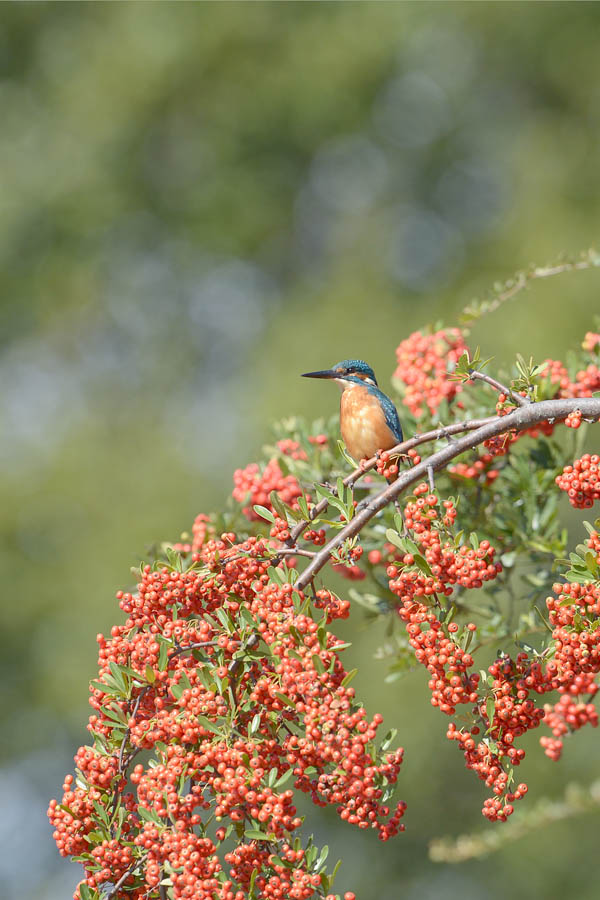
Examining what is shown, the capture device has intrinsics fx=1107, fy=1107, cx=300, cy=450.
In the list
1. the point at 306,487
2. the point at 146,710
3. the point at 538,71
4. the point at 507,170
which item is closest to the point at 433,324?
the point at 306,487

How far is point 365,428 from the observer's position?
3449 mm

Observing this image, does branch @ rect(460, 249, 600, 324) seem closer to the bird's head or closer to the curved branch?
the bird's head

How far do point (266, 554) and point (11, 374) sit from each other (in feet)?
53.4

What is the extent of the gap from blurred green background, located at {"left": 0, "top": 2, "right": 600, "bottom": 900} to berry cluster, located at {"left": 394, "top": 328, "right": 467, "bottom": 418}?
8698 mm

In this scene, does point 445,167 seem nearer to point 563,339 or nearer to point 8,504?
point 563,339

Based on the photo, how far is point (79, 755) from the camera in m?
2.21

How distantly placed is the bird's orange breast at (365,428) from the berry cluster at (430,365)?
5.7 inches

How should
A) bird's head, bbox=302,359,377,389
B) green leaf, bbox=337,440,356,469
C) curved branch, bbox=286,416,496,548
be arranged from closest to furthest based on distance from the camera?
curved branch, bbox=286,416,496,548 < green leaf, bbox=337,440,356,469 < bird's head, bbox=302,359,377,389

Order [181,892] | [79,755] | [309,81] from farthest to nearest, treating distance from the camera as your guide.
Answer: [309,81] < [79,755] < [181,892]

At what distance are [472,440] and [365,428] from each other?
1.18 meters

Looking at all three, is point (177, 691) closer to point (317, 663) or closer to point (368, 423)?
point (317, 663)

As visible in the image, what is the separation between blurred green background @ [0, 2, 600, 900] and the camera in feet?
45.1

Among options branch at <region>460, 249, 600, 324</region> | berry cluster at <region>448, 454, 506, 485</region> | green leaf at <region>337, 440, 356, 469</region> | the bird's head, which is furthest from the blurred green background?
green leaf at <region>337, 440, 356, 469</region>

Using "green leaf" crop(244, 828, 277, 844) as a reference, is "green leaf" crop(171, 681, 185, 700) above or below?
above
